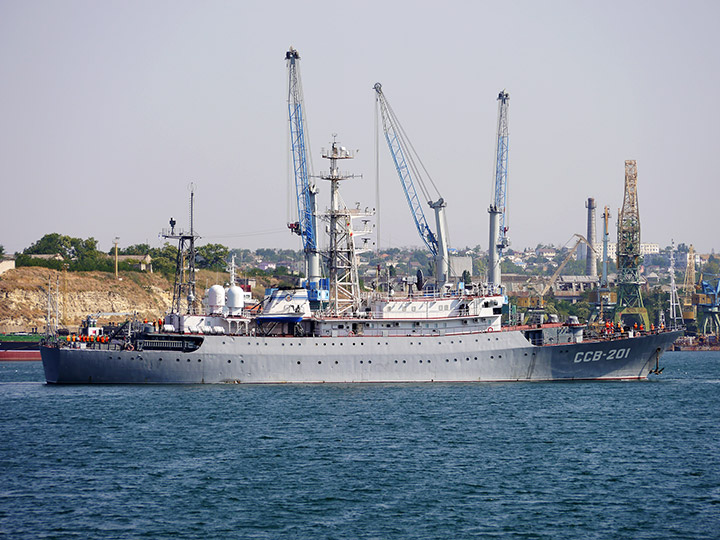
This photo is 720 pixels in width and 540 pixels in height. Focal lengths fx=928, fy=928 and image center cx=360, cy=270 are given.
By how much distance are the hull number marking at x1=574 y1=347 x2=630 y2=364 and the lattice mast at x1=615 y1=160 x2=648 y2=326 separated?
84.3 metres

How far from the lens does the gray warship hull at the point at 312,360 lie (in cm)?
5084

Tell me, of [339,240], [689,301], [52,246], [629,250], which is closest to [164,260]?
[52,246]

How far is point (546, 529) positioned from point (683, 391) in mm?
31733

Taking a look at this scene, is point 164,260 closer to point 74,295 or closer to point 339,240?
point 74,295

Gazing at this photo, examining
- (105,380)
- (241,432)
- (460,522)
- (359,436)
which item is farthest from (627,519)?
(105,380)

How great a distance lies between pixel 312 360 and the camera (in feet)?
168

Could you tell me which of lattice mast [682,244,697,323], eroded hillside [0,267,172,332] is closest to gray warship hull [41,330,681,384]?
eroded hillside [0,267,172,332]

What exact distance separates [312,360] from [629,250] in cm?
9535

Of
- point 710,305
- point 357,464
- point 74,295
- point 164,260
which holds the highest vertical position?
point 164,260

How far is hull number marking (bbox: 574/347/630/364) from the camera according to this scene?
53812 mm

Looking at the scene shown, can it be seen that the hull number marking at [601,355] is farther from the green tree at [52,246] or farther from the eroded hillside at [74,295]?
the green tree at [52,246]

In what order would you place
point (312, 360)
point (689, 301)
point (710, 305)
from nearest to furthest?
point (312, 360)
point (710, 305)
point (689, 301)

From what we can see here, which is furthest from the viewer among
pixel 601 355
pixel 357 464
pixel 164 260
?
pixel 164 260

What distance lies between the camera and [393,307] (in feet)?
174
